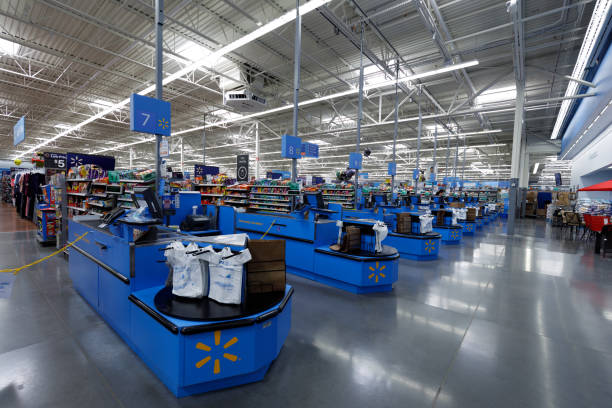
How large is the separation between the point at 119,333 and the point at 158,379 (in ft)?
2.86

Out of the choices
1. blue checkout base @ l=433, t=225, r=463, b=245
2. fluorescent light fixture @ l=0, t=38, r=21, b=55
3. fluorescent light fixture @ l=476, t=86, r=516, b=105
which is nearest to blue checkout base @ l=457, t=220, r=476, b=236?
blue checkout base @ l=433, t=225, r=463, b=245

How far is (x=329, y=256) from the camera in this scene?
159 inches

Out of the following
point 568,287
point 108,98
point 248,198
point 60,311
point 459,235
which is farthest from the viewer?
point 108,98

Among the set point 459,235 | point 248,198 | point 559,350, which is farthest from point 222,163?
point 559,350

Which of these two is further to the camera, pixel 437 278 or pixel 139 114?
pixel 437 278

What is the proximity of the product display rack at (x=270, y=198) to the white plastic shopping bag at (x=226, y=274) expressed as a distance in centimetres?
703

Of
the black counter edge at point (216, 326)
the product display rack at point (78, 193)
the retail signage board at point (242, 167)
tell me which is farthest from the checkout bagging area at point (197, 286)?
the retail signage board at point (242, 167)

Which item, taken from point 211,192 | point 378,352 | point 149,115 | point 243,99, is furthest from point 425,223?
point 211,192

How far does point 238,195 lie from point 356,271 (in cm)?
709

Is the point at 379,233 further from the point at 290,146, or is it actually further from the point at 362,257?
the point at 290,146

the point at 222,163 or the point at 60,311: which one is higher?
the point at 222,163

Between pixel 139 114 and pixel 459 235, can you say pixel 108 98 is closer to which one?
pixel 139 114

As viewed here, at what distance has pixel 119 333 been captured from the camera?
2.53 meters

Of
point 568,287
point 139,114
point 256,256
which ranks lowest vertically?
point 568,287
